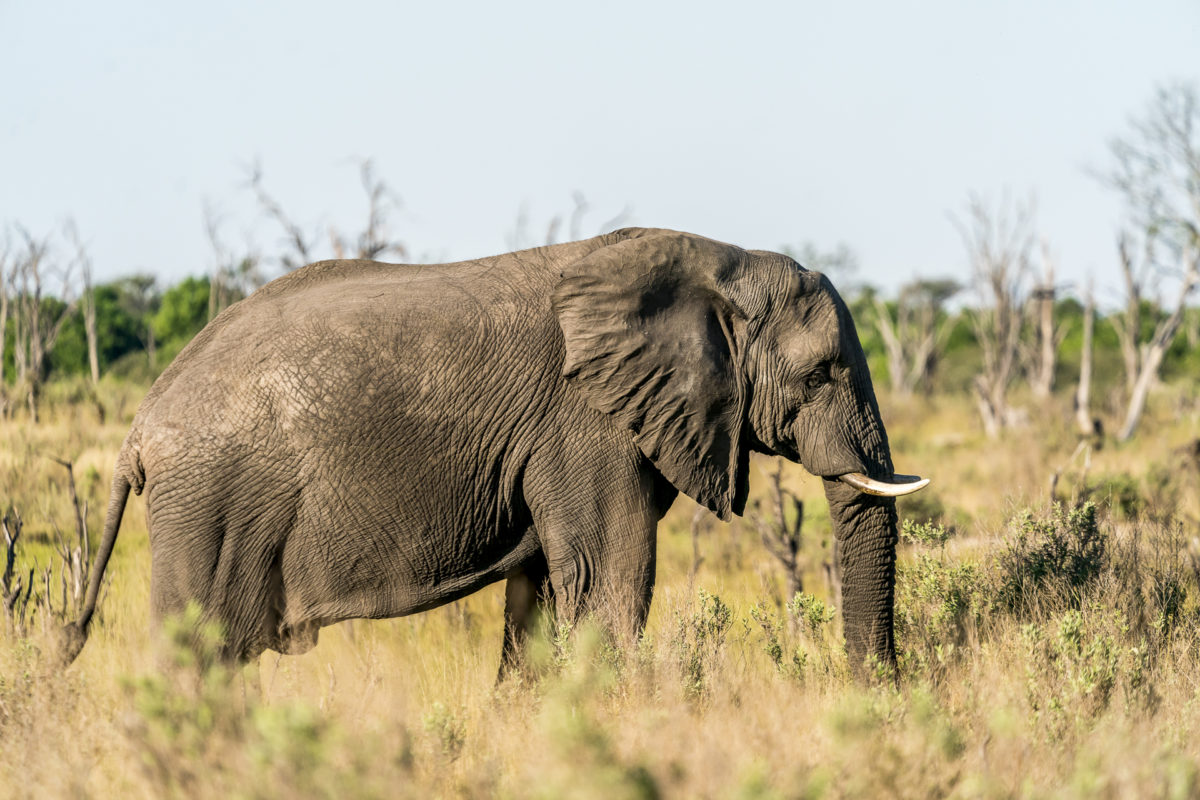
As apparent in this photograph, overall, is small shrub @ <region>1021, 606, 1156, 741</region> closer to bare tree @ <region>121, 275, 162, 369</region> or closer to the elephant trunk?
the elephant trunk

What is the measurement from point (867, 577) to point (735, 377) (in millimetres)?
1076

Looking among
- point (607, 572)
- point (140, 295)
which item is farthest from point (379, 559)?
point (140, 295)

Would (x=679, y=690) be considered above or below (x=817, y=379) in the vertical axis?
below

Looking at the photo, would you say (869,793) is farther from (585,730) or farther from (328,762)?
(328,762)

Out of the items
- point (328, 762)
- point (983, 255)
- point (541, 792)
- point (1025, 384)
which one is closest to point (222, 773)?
point (328, 762)

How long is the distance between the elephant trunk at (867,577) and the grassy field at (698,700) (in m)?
0.21

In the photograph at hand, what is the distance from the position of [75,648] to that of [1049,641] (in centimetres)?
434

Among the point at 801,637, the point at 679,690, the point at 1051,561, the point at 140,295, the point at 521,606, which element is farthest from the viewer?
the point at 140,295

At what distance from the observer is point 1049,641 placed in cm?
Result: 552

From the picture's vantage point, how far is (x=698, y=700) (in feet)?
16.1

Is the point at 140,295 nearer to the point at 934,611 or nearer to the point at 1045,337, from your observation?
the point at 1045,337

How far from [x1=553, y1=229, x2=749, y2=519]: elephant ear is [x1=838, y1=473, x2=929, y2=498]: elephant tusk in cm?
51

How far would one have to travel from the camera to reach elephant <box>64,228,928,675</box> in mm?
4688

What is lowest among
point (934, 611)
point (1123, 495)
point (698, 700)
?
point (1123, 495)
